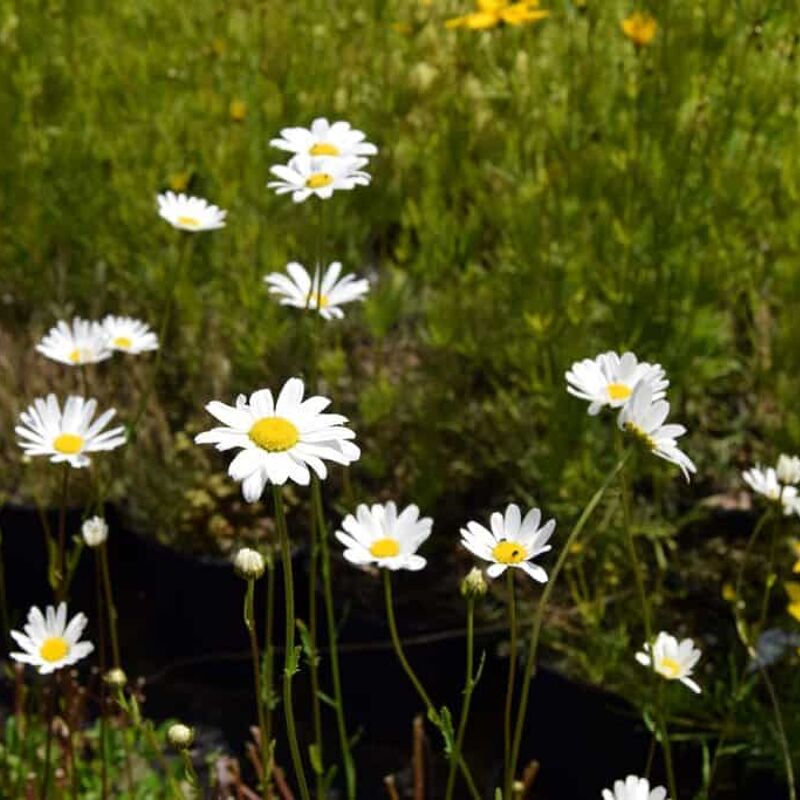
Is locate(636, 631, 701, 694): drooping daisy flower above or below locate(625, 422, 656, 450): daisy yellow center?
below

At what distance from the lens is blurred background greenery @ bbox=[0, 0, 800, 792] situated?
78.7 inches

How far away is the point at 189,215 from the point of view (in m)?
1.79

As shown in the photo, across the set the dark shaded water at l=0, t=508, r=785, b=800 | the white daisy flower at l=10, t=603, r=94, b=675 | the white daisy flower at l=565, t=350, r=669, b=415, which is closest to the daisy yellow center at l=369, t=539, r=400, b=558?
the white daisy flower at l=565, t=350, r=669, b=415

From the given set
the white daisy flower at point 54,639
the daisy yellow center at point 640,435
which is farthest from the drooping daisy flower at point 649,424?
the white daisy flower at point 54,639

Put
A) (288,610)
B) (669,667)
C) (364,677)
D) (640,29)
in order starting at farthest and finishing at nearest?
1. (364,677)
2. (640,29)
3. (669,667)
4. (288,610)

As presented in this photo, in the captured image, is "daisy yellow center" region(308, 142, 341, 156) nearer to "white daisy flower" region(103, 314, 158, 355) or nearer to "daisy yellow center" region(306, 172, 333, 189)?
"daisy yellow center" region(306, 172, 333, 189)

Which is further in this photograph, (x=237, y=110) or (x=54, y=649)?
(x=237, y=110)

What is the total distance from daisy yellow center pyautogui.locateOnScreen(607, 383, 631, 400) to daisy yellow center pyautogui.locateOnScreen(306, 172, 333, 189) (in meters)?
0.36

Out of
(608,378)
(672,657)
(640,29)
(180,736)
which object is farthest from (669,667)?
(640,29)

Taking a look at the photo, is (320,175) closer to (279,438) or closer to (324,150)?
(324,150)

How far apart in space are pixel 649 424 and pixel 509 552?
0.16 metres

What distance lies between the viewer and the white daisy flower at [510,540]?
3.57 ft

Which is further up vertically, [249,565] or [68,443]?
[68,443]

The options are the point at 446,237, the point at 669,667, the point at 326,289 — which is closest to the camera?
the point at 669,667
